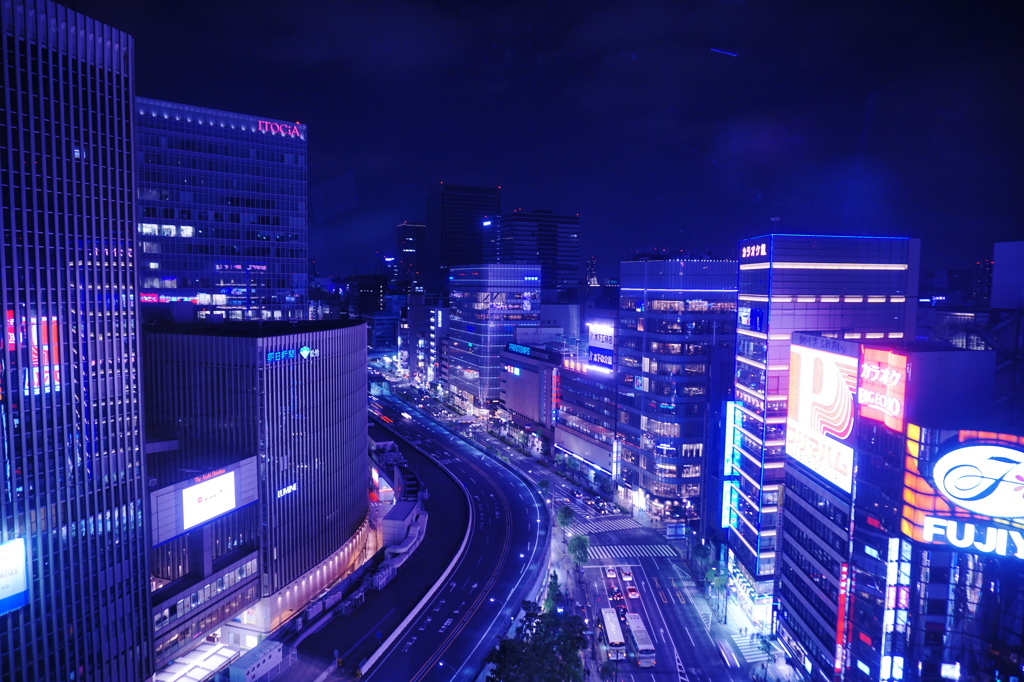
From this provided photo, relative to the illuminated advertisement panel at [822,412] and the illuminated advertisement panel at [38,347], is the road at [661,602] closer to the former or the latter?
the illuminated advertisement panel at [822,412]

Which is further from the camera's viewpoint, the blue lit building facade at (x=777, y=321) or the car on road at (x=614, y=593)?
the car on road at (x=614, y=593)

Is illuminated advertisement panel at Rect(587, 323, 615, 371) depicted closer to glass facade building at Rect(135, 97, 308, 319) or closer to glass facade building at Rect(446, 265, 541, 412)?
→ glass facade building at Rect(446, 265, 541, 412)

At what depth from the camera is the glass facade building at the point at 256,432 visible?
5200cm

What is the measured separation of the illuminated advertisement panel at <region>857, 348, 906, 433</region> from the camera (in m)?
34.4

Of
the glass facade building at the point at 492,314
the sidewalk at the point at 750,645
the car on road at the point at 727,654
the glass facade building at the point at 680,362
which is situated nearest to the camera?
the sidewalk at the point at 750,645

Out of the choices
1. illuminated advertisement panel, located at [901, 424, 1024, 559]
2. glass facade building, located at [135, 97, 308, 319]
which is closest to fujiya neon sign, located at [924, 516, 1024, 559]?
illuminated advertisement panel, located at [901, 424, 1024, 559]

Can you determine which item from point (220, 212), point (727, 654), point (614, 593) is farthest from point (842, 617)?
point (220, 212)

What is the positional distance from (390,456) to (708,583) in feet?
181

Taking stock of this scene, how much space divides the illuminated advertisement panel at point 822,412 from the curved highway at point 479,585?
2870cm

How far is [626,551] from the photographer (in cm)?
7381

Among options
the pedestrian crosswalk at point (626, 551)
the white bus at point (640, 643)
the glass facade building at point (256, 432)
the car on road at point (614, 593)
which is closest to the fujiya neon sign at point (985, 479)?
the white bus at point (640, 643)

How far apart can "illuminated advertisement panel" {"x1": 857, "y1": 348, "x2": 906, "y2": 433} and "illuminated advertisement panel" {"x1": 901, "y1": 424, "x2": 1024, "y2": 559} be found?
1726mm

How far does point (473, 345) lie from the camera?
146750mm

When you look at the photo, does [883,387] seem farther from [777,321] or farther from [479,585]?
[479,585]
